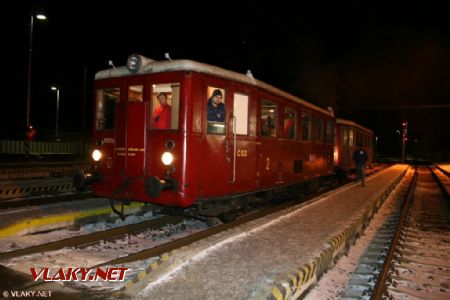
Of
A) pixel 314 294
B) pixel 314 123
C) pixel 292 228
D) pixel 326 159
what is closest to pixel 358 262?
pixel 292 228

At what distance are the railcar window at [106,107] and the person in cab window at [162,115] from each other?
3.64ft

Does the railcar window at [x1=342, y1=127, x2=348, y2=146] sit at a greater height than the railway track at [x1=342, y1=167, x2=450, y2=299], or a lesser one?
greater

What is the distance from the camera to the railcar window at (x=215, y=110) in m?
7.52

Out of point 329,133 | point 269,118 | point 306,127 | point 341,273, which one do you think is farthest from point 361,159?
point 341,273

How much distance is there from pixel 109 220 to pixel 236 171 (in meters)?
3.04

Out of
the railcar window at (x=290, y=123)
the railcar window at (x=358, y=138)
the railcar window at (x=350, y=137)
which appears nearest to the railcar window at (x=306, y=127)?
the railcar window at (x=290, y=123)

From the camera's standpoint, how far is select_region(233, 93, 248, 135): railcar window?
26.6 ft

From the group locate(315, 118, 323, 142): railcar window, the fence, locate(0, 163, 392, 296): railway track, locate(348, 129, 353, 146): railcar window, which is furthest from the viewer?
the fence

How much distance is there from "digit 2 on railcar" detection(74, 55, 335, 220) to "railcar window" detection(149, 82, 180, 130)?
2 centimetres

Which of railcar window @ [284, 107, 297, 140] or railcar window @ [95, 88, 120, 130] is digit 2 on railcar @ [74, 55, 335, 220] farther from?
railcar window @ [284, 107, 297, 140]

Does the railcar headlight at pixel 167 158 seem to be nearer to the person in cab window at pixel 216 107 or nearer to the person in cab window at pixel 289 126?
the person in cab window at pixel 216 107

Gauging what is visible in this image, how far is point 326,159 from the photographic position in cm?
1441

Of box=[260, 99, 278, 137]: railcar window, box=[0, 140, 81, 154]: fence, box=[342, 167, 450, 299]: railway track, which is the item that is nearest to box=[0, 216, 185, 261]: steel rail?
box=[260, 99, 278, 137]: railcar window

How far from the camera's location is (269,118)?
30.6ft
